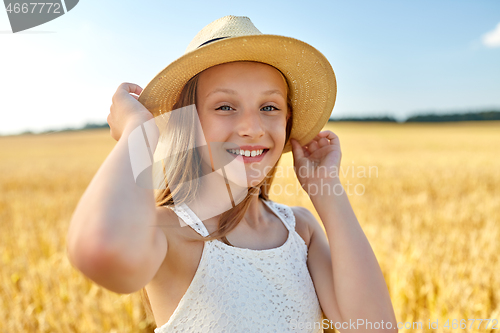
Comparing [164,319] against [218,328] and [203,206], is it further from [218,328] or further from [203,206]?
[203,206]

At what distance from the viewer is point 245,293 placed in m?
1.31

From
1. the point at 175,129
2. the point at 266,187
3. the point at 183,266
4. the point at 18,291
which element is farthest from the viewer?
the point at 18,291

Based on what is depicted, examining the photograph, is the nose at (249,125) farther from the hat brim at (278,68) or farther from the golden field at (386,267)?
the golden field at (386,267)

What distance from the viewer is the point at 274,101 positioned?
1476 millimetres

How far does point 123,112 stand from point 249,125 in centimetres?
46

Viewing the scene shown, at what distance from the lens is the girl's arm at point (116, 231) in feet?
2.86

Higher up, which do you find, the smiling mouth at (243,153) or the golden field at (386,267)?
the smiling mouth at (243,153)

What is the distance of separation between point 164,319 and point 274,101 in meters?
0.92

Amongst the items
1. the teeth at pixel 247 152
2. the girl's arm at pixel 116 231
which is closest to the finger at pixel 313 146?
the teeth at pixel 247 152

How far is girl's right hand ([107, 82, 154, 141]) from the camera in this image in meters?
1.17

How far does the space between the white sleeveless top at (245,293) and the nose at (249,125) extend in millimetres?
363

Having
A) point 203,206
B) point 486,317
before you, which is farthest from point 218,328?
point 486,317

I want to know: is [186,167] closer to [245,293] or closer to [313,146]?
[245,293]

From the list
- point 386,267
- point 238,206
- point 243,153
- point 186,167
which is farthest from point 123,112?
point 386,267
